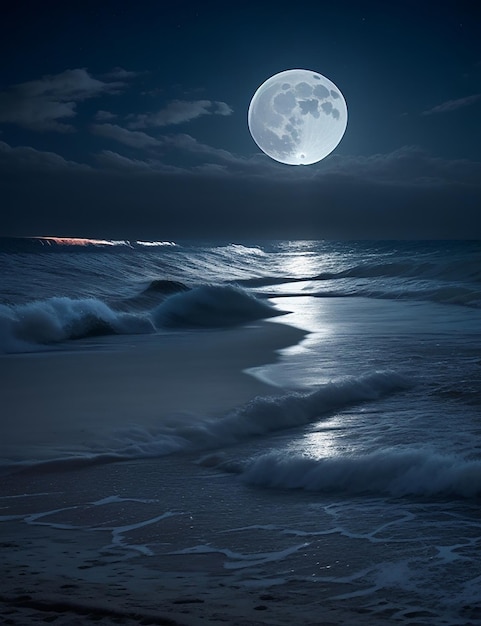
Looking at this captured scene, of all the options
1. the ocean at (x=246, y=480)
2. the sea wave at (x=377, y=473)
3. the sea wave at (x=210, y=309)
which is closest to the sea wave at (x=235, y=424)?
the ocean at (x=246, y=480)

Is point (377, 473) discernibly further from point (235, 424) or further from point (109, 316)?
point (109, 316)

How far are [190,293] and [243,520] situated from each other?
13.4 meters

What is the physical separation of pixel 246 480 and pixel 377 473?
2.52 feet

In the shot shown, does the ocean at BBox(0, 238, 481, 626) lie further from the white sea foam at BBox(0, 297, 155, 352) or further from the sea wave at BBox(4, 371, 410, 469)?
the white sea foam at BBox(0, 297, 155, 352)

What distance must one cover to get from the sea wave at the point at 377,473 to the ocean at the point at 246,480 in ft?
0.04

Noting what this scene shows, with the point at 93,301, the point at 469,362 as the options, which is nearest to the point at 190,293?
the point at 93,301

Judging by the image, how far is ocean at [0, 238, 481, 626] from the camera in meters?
2.62

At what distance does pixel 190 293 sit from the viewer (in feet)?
55.0

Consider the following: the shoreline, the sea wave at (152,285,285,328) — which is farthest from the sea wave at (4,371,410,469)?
the sea wave at (152,285,285,328)

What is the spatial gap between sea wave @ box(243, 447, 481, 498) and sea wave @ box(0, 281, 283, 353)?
7405mm

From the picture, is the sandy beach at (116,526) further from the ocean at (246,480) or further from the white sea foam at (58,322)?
the white sea foam at (58,322)

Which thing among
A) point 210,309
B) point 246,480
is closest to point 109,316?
point 210,309

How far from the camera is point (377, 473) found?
4.12 metres

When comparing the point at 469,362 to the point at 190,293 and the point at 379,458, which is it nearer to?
the point at 379,458
